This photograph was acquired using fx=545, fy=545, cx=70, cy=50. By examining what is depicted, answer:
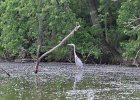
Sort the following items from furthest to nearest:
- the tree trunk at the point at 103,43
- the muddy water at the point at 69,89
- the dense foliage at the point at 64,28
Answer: the dense foliage at the point at 64,28, the tree trunk at the point at 103,43, the muddy water at the point at 69,89

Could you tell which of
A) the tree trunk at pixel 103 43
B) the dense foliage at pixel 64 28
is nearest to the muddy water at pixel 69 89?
the tree trunk at pixel 103 43

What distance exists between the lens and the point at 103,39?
55094 millimetres

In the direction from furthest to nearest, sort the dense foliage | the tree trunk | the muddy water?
the dense foliage
the tree trunk
the muddy water

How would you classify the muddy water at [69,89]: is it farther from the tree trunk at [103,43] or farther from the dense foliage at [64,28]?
the dense foliage at [64,28]

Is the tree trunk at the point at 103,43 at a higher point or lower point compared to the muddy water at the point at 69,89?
higher

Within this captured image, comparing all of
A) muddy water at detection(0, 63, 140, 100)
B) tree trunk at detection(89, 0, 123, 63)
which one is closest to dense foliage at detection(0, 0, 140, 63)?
tree trunk at detection(89, 0, 123, 63)

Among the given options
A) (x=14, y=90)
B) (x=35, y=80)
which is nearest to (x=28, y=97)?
(x=14, y=90)

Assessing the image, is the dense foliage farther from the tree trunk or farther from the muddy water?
the muddy water

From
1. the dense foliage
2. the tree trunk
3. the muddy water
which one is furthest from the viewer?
the dense foliage

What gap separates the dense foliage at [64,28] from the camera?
54.1m

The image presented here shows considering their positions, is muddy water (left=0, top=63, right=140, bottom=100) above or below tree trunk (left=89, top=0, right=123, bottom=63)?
below

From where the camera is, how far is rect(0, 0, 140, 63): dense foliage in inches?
2130

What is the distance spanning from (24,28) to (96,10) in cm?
777

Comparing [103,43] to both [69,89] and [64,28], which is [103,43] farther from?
[69,89]
